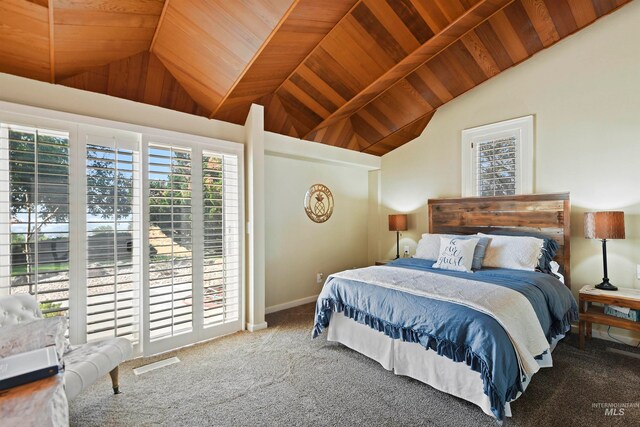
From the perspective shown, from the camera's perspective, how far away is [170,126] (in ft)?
9.86

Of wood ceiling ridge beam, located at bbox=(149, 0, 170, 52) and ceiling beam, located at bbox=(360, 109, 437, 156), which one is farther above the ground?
wood ceiling ridge beam, located at bbox=(149, 0, 170, 52)

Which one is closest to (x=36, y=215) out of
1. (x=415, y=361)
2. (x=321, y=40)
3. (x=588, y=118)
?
(x=321, y=40)

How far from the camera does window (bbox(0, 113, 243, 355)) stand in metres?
2.25

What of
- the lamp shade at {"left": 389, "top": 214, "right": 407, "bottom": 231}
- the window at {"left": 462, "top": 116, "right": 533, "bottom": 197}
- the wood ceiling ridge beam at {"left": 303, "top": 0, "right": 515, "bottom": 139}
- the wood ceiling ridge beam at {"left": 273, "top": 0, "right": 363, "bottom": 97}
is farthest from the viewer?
the lamp shade at {"left": 389, "top": 214, "right": 407, "bottom": 231}

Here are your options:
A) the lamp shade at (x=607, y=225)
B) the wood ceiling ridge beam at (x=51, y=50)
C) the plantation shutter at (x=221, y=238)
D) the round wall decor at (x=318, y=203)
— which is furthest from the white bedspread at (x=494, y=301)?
the wood ceiling ridge beam at (x=51, y=50)

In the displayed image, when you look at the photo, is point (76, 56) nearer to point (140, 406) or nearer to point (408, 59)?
point (140, 406)

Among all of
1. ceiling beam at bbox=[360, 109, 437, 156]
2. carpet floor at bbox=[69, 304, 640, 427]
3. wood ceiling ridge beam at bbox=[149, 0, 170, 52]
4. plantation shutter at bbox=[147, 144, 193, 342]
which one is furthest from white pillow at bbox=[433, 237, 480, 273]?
wood ceiling ridge beam at bbox=[149, 0, 170, 52]

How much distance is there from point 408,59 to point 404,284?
88.0 inches

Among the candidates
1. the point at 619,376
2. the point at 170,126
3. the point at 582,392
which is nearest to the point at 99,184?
the point at 170,126

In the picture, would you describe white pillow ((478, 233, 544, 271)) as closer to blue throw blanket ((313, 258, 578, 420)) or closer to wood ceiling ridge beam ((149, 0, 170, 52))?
blue throw blanket ((313, 258, 578, 420))

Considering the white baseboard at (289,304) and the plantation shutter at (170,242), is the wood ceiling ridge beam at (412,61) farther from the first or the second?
the white baseboard at (289,304)

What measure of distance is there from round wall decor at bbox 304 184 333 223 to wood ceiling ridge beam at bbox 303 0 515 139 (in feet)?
2.74

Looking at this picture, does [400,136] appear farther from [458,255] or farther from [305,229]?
[458,255]

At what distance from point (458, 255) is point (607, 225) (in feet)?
4.33
